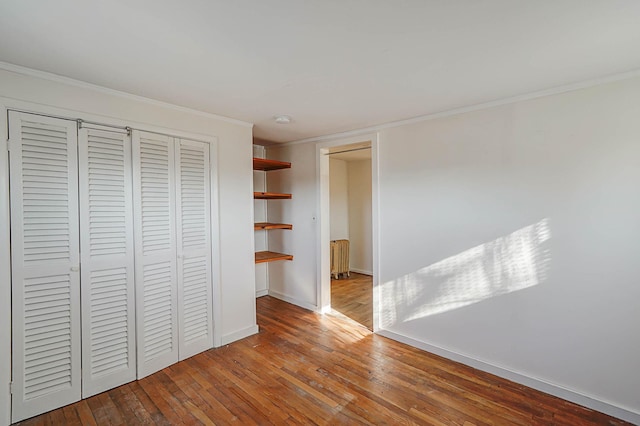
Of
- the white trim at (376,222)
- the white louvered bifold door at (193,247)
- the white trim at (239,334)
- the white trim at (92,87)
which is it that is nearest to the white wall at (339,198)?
the white trim at (376,222)

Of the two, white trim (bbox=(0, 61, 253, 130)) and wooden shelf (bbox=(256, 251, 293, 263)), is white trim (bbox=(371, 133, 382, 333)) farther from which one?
white trim (bbox=(0, 61, 253, 130))

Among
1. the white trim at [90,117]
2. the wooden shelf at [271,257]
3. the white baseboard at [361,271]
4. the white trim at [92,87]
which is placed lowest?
the white baseboard at [361,271]

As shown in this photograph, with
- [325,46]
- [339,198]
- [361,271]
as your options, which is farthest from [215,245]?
[361,271]

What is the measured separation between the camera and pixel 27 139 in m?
1.92

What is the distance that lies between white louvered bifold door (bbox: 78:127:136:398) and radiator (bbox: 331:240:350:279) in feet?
11.9

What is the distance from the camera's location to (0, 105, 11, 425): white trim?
1831 millimetres

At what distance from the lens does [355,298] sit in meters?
4.44

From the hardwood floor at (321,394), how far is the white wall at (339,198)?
3.22m

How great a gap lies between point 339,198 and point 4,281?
16.0 feet

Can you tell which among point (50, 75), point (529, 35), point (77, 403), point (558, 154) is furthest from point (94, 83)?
point (558, 154)

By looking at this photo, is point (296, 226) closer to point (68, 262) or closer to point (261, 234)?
point (261, 234)

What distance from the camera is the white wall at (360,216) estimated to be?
19.3 ft

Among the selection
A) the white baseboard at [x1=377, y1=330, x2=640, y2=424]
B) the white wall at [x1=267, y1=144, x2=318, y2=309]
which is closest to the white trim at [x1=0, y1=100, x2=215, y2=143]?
the white wall at [x1=267, y1=144, x2=318, y2=309]

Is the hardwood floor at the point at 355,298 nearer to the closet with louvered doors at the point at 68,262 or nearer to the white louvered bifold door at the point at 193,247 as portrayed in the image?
the white louvered bifold door at the point at 193,247
